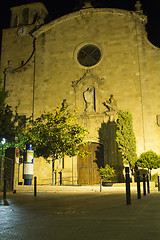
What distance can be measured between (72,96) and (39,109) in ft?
11.4

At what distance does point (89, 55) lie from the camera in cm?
2739

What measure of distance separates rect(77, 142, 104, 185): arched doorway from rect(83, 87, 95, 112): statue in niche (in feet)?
10.5

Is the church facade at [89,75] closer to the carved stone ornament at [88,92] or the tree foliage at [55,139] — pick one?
the carved stone ornament at [88,92]

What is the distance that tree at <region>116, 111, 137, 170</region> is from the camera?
22.0 metres

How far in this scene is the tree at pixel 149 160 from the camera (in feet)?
68.7

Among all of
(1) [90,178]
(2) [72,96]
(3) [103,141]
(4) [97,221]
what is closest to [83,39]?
(2) [72,96]

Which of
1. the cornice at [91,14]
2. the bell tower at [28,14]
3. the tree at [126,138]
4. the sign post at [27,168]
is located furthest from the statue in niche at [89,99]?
the bell tower at [28,14]

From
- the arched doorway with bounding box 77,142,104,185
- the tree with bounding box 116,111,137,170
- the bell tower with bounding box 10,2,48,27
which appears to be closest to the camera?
the tree with bounding box 116,111,137,170

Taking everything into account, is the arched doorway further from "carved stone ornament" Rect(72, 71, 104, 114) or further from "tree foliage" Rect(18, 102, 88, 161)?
"carved stone ornament" Rect(72, 71, 104, 114)

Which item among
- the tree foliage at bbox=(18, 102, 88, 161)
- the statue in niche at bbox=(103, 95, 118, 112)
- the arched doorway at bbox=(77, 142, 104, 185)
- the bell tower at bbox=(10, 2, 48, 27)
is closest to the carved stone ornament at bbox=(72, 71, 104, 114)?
the statue in niche at bbox=(103, 95, 118, 112)

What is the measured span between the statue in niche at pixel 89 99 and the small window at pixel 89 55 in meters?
2.84

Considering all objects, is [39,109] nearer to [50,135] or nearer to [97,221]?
[50,135]

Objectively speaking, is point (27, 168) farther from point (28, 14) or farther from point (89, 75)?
point (28, 14)

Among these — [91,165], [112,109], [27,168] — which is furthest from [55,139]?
[112,109]
